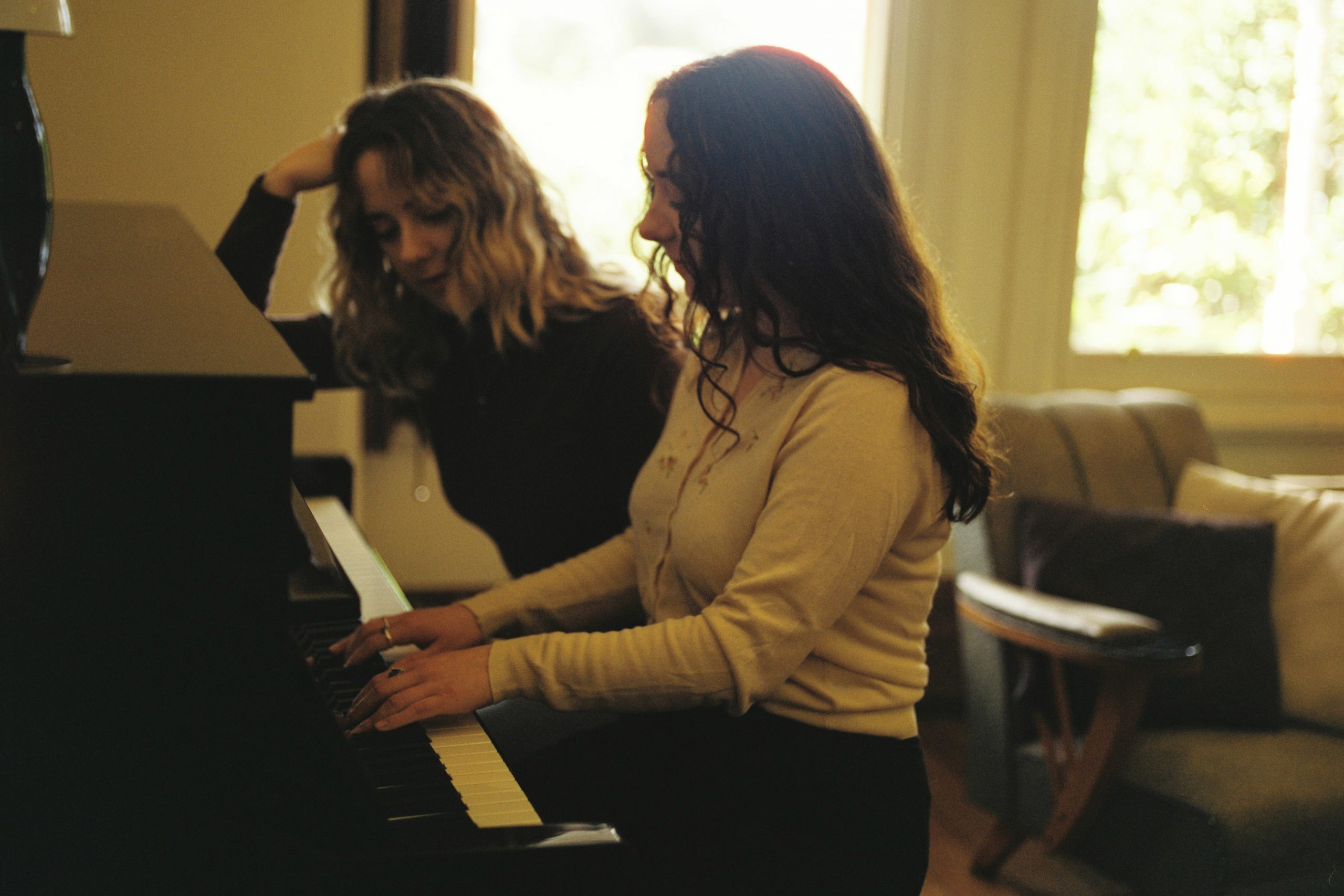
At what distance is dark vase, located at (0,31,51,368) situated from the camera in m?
0.71

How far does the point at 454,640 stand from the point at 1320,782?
1.41 m

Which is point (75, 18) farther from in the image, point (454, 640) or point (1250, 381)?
point (1250, 381)

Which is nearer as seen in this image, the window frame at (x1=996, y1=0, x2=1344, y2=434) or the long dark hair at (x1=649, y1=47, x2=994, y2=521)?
the long dark hair at (x1=649, y1=47, x2=994, y2=521)

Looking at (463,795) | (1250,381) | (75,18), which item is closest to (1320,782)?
(463,795)

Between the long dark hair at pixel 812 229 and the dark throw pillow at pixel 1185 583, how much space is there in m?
1.08

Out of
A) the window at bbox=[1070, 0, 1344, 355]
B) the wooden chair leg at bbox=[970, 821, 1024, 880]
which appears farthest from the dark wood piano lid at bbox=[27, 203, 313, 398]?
the window at bbox=[1070, 0, 1344, 355]

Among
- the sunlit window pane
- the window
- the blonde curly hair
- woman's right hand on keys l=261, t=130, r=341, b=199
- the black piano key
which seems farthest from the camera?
the window

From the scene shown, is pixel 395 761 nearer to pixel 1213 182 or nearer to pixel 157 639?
pixel 157 639

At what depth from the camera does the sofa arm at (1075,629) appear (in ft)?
5.83

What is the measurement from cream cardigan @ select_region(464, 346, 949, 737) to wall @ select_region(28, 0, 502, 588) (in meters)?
1.53

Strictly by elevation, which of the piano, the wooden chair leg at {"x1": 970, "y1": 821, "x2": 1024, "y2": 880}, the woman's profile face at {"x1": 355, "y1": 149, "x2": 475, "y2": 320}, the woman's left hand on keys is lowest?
the wooden chair leg at {"x1": 970, "y1": 821, "x2": 1024, "y2": 880}

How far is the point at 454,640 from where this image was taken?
122 cm

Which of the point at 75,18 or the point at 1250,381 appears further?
the point at 1250,381

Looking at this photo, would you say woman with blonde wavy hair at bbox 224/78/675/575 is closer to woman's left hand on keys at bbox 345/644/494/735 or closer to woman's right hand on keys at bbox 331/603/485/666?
woman's right hand on keys at bbox 331/603/485/666
